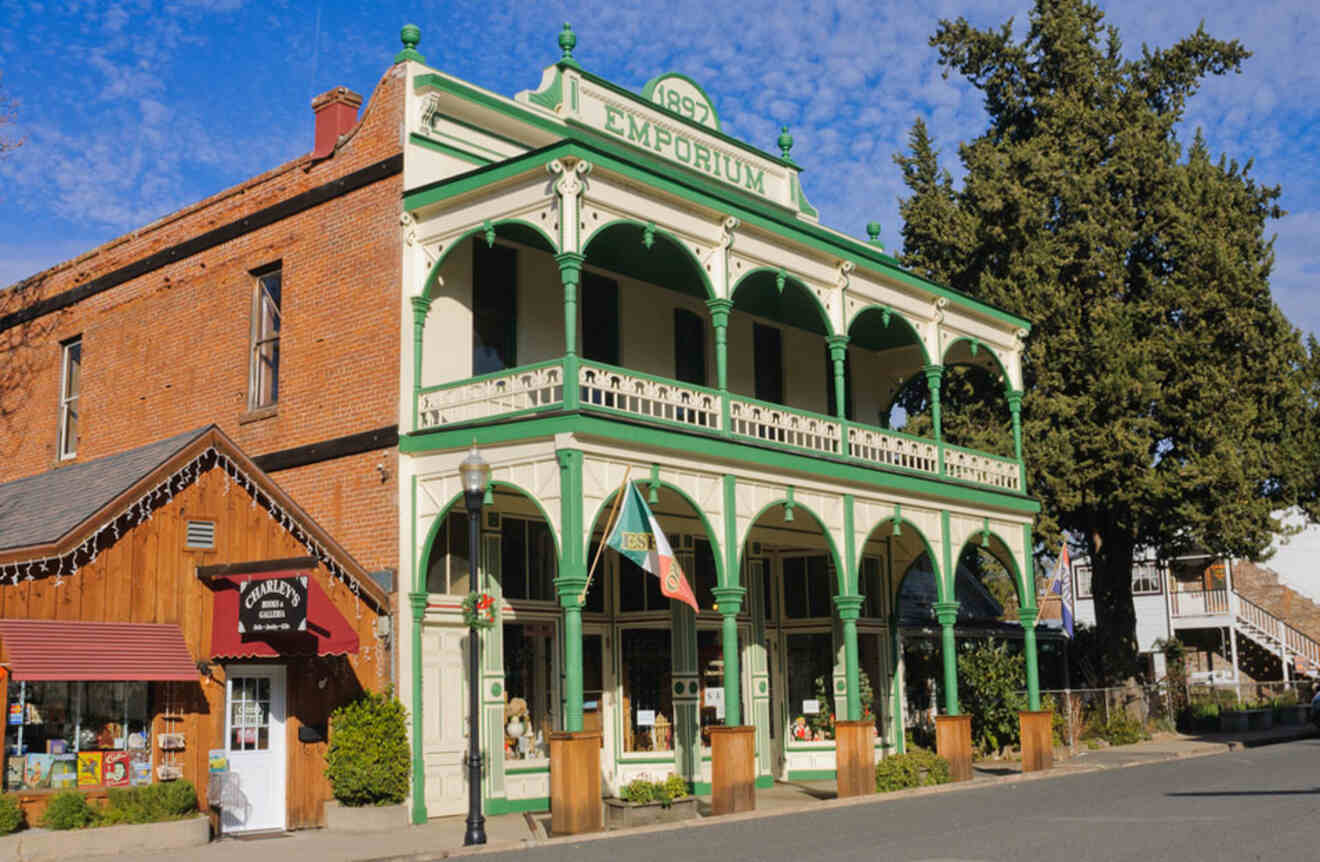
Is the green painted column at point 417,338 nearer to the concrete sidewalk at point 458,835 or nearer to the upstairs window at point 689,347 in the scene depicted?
the upstairs window at point 689,347

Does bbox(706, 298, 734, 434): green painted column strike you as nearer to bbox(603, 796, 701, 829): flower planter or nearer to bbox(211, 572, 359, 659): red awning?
bbox(603, 796, 701, 829): flower planter

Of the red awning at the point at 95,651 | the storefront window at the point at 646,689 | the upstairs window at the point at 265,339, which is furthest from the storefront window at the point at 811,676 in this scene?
the red awning at the point at 95,651

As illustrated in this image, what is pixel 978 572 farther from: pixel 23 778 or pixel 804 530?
pixel 23 778

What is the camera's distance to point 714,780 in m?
18.2

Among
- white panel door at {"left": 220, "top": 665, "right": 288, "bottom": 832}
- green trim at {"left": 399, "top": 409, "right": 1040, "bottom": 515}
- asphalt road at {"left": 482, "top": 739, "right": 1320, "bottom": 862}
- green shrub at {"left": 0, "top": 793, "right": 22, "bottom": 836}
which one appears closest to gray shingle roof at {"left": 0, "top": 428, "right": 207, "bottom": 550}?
white panel door at {"left": 220, "top": 665, "right": 288, "bottom": 832}

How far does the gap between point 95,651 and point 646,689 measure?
31.0 ft

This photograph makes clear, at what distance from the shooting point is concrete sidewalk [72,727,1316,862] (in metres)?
14.3

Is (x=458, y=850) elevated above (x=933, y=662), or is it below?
below

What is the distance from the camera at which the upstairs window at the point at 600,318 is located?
866 inches

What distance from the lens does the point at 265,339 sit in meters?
22.0

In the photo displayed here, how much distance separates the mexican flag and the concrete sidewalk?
3000 mm

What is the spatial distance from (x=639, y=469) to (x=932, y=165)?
2003 centimetres

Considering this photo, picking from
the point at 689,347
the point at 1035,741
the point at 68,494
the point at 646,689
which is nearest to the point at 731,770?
the point at 646,689

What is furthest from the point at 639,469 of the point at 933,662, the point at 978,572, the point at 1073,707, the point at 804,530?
the point at 978,572
